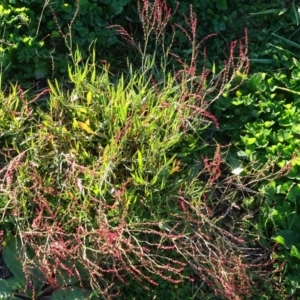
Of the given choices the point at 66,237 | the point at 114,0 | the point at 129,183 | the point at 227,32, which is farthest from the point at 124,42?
the point at 66,237

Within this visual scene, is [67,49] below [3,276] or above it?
above

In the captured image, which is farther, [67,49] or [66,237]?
[67,49]

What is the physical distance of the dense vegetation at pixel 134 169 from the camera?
2953mm

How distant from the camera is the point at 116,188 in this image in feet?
9.89

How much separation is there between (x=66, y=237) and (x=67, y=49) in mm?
1033

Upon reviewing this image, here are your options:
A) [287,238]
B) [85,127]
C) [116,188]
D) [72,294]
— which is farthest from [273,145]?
[72,294]

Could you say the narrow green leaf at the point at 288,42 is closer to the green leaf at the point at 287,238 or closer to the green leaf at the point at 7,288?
the green leaf at the point at 287,238

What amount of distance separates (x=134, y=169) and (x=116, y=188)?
124 mm

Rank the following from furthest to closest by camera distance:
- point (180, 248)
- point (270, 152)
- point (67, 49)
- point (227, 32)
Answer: point (227, 32) → point (67, 49) → point (270, 152) → point (180, 248)

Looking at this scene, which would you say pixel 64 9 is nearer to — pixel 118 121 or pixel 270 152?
pixel 118 121

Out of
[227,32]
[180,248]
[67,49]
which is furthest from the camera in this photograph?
[227,32]

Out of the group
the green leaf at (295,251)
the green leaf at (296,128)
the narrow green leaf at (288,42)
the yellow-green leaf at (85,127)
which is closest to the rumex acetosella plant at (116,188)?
the yellow-green leaf at (85,127)

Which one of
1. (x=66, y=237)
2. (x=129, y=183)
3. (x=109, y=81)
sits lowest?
(x=66, y=237)

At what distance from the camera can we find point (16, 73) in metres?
3.32
